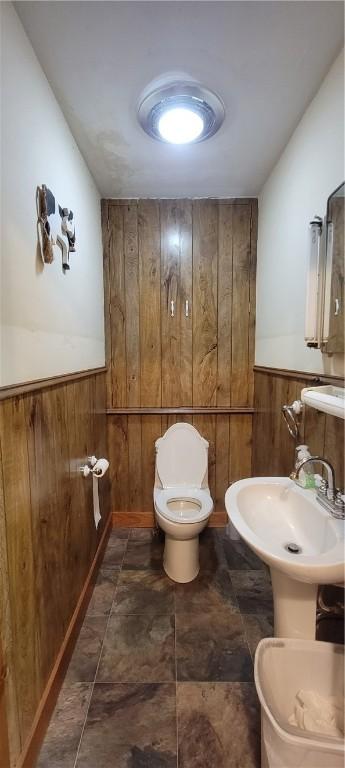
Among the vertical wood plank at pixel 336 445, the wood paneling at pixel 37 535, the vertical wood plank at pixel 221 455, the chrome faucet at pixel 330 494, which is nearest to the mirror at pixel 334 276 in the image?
the vertical wood plank at pixel 336 445

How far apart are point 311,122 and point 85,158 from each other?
1.10 metres

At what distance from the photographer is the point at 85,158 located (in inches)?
64.6

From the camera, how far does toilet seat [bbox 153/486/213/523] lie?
5.43ft

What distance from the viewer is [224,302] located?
215cm

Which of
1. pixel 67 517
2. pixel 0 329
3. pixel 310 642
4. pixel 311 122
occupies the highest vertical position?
pixel 311 122

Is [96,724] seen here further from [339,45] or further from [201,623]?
[339,45]

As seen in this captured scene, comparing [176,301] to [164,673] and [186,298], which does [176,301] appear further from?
[164,673]

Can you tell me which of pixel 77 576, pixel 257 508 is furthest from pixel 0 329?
pixel 77 576

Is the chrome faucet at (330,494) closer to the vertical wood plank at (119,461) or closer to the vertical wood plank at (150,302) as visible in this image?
the vertical wood plank at (150,302)

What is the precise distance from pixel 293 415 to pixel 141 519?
4.73 ft

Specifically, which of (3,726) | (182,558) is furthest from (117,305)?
(3,726)

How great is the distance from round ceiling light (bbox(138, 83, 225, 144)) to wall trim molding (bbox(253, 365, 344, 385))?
1.16m

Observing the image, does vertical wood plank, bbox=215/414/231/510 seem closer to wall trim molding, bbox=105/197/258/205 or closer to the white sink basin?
the white sink basin

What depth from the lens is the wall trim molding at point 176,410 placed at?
220 cm
